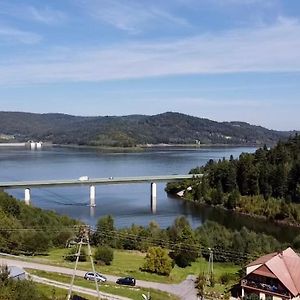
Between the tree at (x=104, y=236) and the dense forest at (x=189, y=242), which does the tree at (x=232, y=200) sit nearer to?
the dense forest at (x=189, y=242)

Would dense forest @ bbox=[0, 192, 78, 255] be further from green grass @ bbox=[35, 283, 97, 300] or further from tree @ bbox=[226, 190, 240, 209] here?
tree @ bbox=[226, 190, 240, 209]

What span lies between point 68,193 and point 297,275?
90.7 feet

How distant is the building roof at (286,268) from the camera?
13211 mm

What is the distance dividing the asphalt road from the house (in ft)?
4.55

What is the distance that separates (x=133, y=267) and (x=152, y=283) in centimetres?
192

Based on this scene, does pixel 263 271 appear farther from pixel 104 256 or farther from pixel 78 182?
pixel 78 182

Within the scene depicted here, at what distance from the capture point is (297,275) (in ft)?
44.7

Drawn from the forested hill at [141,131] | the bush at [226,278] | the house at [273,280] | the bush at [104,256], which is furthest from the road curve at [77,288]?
the forested hill at [141,131]

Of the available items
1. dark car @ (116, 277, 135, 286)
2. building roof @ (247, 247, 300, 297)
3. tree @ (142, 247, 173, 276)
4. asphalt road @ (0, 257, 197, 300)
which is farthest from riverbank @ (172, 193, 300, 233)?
dark car @ (116, 277, 135, 286)

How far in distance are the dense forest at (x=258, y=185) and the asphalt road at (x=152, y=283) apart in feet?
55.9

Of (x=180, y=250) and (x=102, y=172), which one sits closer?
(x=180, y=250)

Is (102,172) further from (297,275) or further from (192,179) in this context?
(297,275)

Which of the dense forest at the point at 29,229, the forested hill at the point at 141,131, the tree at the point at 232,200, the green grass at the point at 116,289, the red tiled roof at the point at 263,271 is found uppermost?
the forested hill at the point at 141,131

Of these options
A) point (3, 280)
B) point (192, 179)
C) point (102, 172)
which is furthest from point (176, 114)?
point (3, 280)
